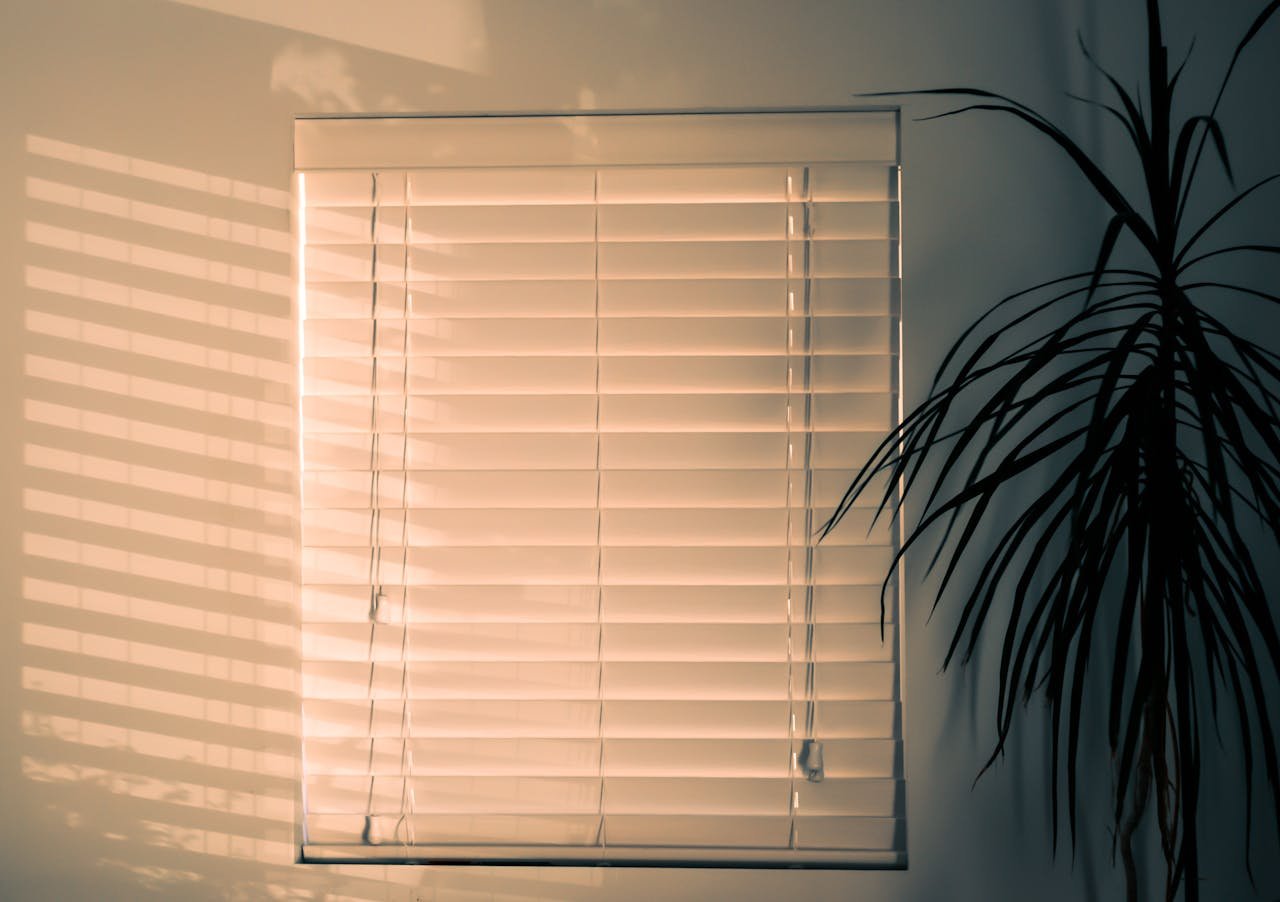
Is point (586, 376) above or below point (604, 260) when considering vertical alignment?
below

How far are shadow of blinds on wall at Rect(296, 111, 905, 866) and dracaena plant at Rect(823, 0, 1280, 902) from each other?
0.21 m

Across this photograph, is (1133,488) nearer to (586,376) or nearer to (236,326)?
(586,376)

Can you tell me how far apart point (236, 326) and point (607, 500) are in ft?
2.55

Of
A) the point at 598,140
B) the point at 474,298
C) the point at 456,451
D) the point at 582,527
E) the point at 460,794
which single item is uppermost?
the point at 598,140

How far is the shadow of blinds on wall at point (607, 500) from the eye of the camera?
179cm

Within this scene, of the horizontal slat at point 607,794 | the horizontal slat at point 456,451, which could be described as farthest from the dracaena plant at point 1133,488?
the horizontal slat at point 456,451

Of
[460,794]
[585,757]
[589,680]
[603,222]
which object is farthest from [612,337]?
[460,794]

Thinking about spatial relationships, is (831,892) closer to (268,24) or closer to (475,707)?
(475,707)

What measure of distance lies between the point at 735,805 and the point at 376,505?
0.88m

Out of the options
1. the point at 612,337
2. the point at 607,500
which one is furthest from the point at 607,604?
the point at 612,337

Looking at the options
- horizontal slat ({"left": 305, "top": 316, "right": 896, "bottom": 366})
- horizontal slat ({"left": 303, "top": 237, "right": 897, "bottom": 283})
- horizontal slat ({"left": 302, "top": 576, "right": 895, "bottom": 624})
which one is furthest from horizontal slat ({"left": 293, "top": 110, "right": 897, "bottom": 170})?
horizontal slat ({"left": 302, "top": 576, "right": 895, "bottom": 624})

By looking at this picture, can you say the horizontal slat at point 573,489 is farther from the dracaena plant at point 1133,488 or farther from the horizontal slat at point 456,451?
the dracaena plant at point 1133,488

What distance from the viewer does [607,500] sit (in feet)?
5.92

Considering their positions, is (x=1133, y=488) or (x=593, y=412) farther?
(x=593, y=412)
